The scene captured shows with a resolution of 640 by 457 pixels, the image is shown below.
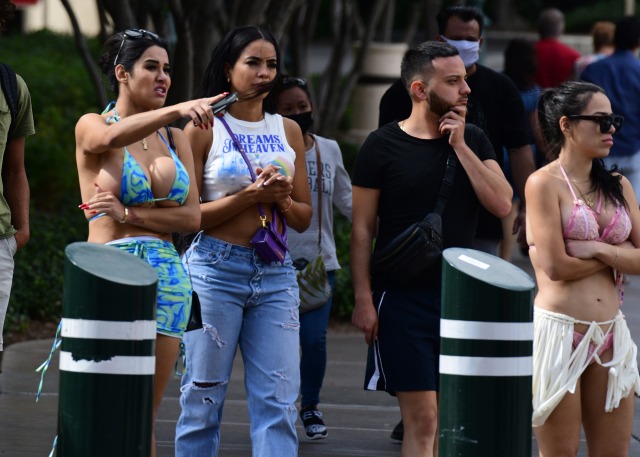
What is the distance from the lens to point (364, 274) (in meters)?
5.45

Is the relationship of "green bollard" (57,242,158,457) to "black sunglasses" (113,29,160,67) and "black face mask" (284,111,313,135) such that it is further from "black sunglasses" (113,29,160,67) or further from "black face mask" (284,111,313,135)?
"black face mask" (284,111,313,135)

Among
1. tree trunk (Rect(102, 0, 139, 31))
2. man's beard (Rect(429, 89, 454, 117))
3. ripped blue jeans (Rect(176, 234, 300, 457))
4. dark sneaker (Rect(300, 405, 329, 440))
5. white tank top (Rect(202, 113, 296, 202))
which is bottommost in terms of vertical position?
dark sneaker (Rect(300, 405, 329, 440))

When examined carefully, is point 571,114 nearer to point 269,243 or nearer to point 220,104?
point 269,243

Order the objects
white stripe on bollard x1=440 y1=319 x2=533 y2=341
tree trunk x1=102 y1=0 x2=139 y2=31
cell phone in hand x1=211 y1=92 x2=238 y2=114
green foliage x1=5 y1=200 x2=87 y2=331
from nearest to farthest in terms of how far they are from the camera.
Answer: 1. white stripe on bollard x1=440 y1=319 x2=533 y2=341
2. cell phone in hand x1=211 y1=92 x2=238 y2=114
3. green foliage x1=5 y1=200 x2=87 y2=331
4. tree trunk x1=102 y1=0 x2=139 y2=31

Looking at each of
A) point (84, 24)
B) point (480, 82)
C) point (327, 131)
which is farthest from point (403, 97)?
point (84, 24)

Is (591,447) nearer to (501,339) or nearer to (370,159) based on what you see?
(501,339)

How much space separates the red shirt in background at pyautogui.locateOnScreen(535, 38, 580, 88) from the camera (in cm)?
1391

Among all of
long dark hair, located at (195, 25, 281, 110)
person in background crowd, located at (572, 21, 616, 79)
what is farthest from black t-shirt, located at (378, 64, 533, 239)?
person in background crowd, located at (572, 21, 616, 79)

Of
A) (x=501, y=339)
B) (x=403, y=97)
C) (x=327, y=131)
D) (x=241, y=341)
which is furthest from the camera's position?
(x=327, y=131)

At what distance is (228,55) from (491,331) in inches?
67.7

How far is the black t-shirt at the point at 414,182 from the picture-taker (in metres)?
5.36

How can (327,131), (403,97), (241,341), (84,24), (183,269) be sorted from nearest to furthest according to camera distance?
(183,269) < (241,341) < (403,97) < (327,131) < (84,24)

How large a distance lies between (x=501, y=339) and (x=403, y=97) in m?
2.62

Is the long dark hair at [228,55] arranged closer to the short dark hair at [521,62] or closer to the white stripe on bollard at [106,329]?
the white stripe on bollard at [106,329]
